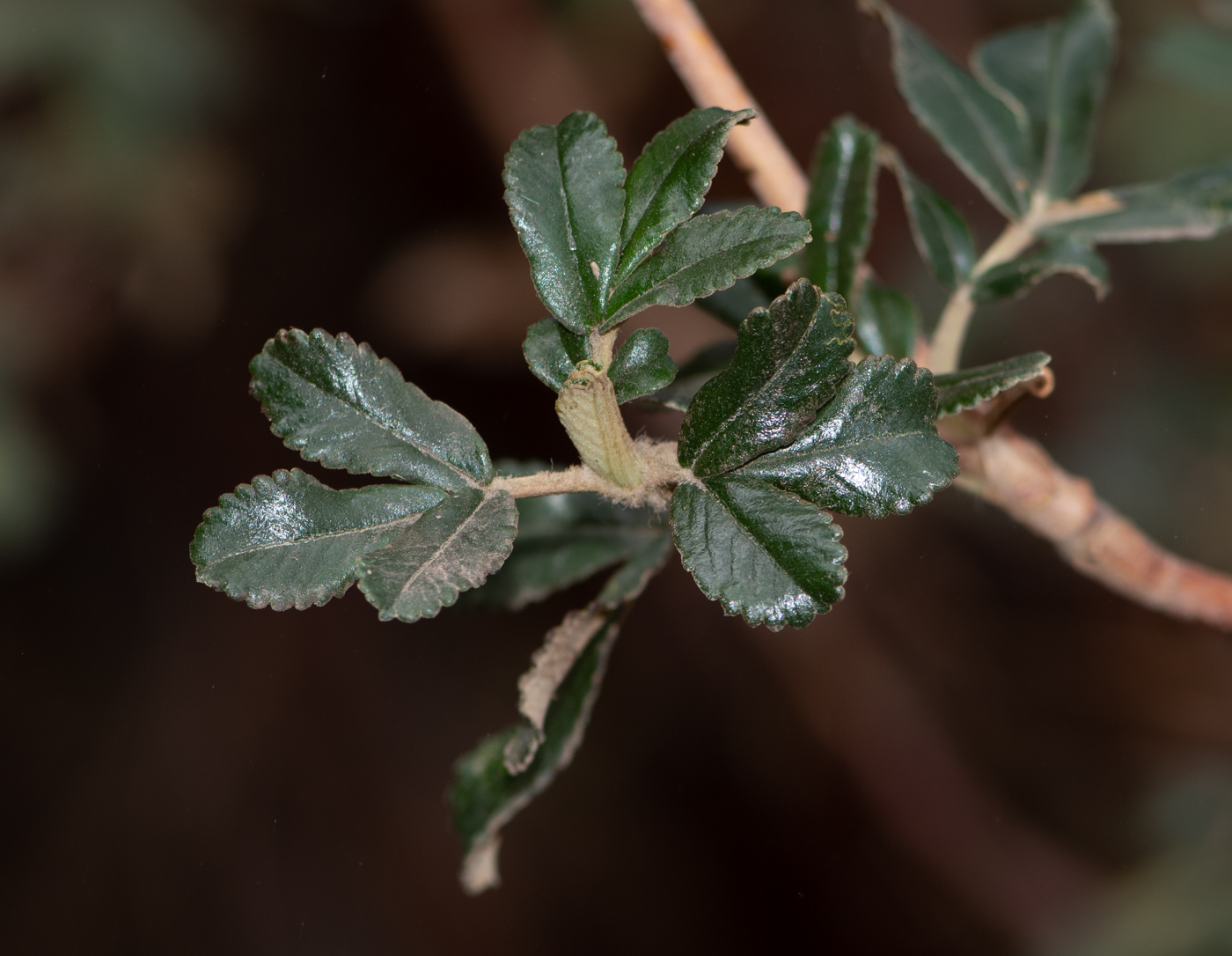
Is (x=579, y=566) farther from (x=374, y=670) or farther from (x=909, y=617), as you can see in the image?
(x=909, y=617)

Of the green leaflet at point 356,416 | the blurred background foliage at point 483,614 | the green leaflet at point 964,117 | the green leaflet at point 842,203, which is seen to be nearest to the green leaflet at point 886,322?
the green leaflet at point 842,203

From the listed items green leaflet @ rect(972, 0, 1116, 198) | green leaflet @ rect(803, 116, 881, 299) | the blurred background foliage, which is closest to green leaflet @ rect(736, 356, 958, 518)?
green leaflet @ rect(803, 116, 881, 299)

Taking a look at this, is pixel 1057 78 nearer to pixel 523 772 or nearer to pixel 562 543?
pixel 562 543

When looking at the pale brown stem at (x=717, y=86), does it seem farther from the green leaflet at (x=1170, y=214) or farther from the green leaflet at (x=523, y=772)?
the green leaflet at (x=523, y=772)

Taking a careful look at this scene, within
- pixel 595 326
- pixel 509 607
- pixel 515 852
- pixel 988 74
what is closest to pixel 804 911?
pixel 515 852

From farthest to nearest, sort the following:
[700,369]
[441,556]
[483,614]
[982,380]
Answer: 1. [483,614]
2. [700,369]
3. [982,380]
4. [441,556]

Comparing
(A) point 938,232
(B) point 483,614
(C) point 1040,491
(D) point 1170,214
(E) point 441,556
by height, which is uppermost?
(E) point 441,556

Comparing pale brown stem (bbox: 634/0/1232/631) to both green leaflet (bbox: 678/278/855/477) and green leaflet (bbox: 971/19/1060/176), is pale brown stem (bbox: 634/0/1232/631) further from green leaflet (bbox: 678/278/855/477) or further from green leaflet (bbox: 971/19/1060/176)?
green leaflet (bbox: 678/278/855/477)

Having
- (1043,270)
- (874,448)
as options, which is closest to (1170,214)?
(1043,270)
